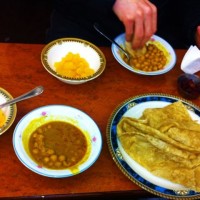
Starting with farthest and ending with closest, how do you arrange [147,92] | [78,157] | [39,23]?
1. [39,23]
2. [147,92]
3. [78,157]

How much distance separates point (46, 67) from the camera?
142 centimetres

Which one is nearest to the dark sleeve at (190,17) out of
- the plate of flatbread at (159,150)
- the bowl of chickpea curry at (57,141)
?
the plate of flatbread at (159,150)

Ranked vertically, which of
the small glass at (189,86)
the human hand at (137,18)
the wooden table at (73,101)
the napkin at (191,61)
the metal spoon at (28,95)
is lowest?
the wooden table at (73,101)

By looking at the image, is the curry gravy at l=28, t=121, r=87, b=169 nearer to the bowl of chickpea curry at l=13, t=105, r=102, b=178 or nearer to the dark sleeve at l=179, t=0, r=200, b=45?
the bowl of chickpea curry at l=13, t=105, r=102, b=178

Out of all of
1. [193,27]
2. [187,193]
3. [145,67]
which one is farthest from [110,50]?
[187,193]

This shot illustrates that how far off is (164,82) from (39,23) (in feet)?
6.63

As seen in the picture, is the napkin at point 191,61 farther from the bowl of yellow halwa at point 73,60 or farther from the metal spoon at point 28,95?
the metal spoon at point 28,95

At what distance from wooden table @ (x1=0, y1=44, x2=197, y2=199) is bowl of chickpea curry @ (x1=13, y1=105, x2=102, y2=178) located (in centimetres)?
6

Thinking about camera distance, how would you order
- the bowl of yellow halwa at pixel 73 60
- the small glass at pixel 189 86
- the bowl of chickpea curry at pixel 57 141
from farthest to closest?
the small glass at pixel 189 86
the bowl of yellow halwa at pixel 73 60
the bowl of chickpea curry at pixel 57 141

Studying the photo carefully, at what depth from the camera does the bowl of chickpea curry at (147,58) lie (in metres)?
1.58

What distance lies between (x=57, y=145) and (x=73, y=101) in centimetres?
27

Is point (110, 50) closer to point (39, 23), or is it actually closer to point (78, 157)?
point (78, 157)

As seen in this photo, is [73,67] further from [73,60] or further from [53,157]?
[53,157]

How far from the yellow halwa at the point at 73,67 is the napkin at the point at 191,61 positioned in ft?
1.55
